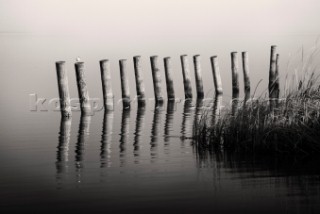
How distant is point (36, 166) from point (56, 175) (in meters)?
1.10

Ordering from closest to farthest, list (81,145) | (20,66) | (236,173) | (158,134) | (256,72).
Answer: (236,173)
(81,145)
(158,134)
(256,72)
(20,66)

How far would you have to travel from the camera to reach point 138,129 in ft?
65.3

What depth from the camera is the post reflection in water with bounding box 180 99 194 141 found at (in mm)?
18406

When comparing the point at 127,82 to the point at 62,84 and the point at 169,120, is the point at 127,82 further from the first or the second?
the point at 169,120

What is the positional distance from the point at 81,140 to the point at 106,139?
0.57 meters

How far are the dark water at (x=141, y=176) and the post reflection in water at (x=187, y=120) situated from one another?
0.09 m

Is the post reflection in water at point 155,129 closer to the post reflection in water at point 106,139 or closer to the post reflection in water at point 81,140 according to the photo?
the post reflection in water at point 106,139


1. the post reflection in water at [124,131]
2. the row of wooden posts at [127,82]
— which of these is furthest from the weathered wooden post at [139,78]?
the post reflection in water at [124,131]

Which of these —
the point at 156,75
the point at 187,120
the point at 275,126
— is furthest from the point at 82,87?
the point at 275,126

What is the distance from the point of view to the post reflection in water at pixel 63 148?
13766mm

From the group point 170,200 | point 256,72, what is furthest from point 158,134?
point 256,72

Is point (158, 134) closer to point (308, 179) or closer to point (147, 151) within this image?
point (147, 151)

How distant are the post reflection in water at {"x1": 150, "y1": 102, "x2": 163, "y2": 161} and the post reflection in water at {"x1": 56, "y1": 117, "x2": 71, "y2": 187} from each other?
65.3 inches

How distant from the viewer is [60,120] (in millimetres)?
22172
